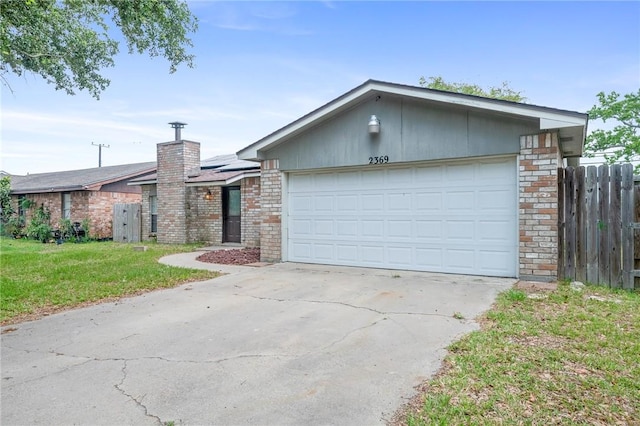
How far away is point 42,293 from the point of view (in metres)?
6.70

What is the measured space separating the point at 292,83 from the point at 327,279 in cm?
998

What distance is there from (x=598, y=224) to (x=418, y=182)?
10.4ft

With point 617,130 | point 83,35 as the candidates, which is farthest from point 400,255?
point 617,130

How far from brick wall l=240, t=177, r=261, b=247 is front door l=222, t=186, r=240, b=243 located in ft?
3.28

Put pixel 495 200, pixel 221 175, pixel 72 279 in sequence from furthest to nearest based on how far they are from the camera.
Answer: pixel 221 175 < pixel 72 279 < pixel 495 200

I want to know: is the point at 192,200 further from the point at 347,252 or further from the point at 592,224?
the point at 592,224

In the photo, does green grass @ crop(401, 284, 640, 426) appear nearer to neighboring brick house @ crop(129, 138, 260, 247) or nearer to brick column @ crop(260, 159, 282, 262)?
brick column @ crop(260, 159, 282, 262)

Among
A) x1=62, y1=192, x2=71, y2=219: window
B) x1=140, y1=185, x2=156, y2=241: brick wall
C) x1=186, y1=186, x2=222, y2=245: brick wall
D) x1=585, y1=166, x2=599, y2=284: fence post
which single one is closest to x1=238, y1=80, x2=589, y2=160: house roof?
x1=585, y1=166, x2=599, y2=284: fence post

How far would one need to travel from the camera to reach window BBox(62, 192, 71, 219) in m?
19.3

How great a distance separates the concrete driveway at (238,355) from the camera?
2.78 m

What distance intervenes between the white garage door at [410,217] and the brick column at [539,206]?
24 centimetres

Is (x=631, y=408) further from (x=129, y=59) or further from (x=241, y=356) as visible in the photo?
(x=129, y=59)

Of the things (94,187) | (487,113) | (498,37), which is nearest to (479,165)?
(487,113)

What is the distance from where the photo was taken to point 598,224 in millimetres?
6582
